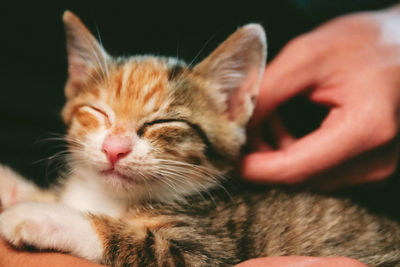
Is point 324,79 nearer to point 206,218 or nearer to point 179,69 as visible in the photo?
point 179,69

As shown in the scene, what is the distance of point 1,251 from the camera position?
80 cm

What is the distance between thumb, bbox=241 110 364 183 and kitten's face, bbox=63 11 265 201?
10 cm

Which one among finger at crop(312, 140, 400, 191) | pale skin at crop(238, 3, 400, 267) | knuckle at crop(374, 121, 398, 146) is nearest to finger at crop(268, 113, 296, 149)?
pale skin at crop(238, 3, 400, 267)

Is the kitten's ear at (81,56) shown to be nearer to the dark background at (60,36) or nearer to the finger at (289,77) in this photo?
the dark background at (60,36)

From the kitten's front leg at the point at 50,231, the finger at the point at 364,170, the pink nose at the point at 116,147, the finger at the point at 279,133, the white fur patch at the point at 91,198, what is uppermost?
the finger at the point at 279,133

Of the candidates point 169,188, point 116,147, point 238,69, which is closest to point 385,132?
point 238,69

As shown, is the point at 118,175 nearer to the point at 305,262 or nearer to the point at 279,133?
the point at 305,262

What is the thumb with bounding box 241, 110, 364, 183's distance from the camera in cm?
102

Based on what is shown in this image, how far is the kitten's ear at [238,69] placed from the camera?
1.00 metres

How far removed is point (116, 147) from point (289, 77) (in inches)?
23.3

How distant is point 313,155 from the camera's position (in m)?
1.03

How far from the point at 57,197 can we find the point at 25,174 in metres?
0.23

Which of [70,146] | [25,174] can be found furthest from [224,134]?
[25,174]

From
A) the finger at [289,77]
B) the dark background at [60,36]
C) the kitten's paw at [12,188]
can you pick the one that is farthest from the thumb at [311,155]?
the kitten's paw at [12,188]
